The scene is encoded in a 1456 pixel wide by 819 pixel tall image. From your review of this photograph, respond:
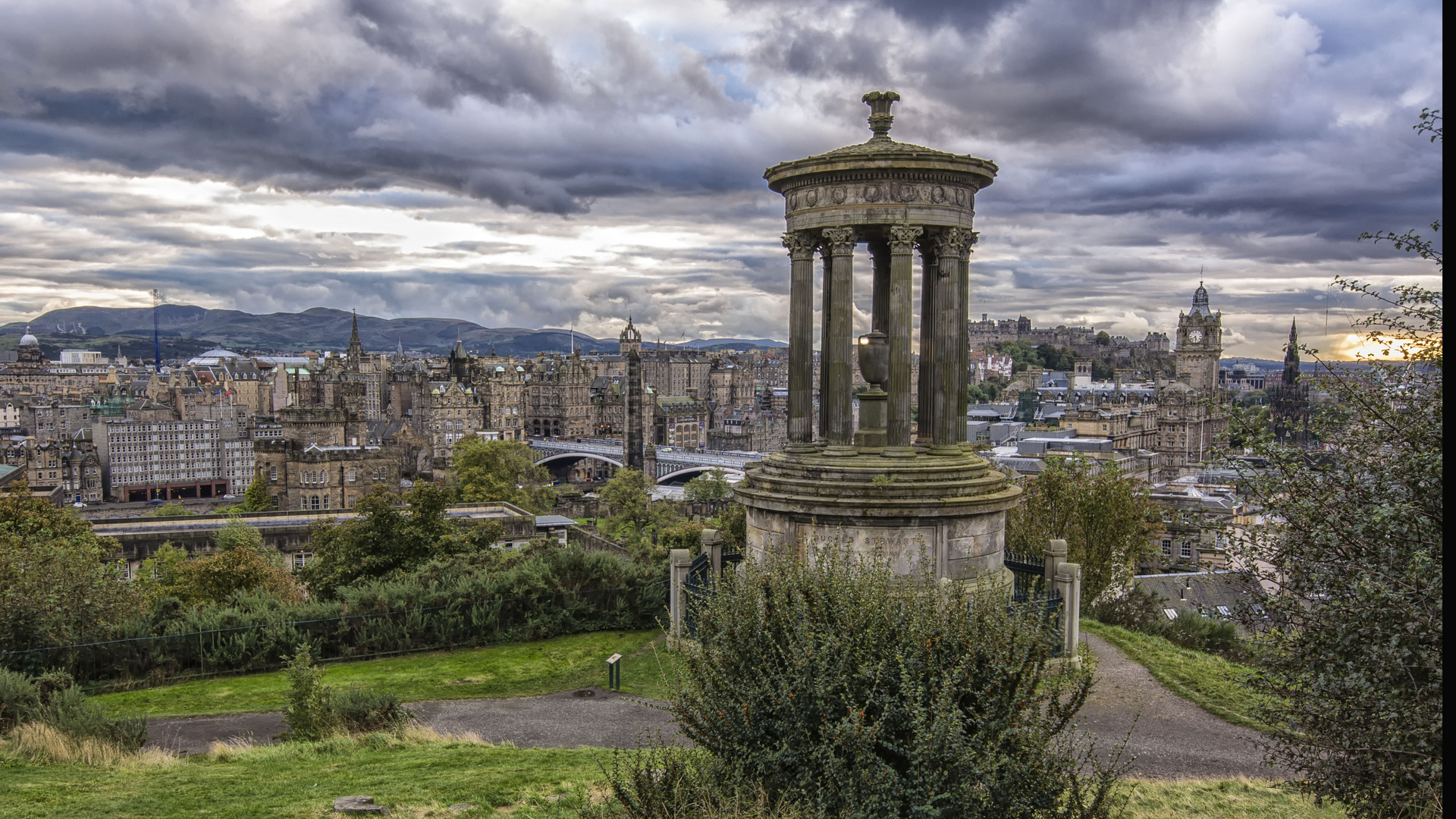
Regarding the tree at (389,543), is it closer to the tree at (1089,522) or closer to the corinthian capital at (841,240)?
the corinthian capital at (841,240)

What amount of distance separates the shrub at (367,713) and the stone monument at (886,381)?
6557mm

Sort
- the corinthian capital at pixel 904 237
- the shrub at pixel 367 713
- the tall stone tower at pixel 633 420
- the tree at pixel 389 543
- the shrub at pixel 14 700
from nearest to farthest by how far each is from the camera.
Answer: the shrub at pixel 14 700 < the shrub at pixel 367 713 < the corinthian capital at pixel 904 237 < the tree at pixel 389 543 < the tall stone tower at pixel 633 420

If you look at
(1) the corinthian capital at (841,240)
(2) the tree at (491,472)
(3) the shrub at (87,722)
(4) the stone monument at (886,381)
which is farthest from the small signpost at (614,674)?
(2) the tree at (491,472)

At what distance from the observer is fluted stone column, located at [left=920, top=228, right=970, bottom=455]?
1809 cm

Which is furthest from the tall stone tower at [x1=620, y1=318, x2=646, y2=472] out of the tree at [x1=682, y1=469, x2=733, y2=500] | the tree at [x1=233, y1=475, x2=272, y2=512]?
the tree at [x1=233, y1=475, x2=272, y2=512]

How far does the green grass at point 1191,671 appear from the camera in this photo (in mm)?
16375

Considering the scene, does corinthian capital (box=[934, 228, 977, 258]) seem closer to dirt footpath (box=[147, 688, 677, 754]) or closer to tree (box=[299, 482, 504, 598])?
dirt footpath (box=[147, 688, 677, 754])

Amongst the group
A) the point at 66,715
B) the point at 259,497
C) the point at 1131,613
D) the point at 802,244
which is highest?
the point at 802,244

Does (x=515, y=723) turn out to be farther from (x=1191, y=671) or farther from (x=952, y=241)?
(x=1191, y=671)

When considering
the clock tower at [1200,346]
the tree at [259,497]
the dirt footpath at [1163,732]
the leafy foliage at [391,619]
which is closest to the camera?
the dirt footpath at [1163,732]

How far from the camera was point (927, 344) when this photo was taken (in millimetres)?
18859

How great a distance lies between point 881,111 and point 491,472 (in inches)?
2264

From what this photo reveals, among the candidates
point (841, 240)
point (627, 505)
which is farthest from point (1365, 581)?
point (627, 505)

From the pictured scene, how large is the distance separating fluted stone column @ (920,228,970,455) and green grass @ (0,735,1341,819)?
23.8 ft
